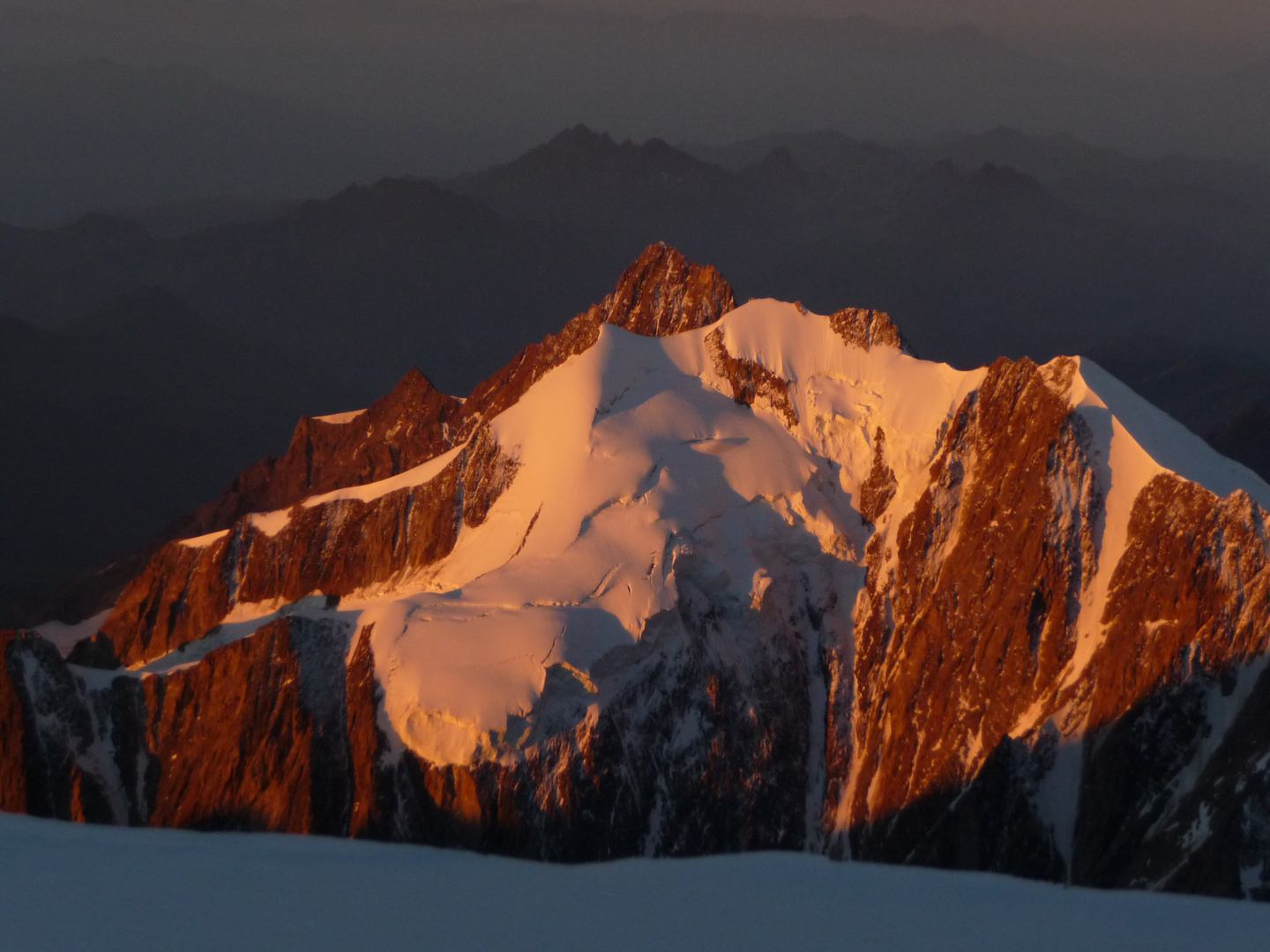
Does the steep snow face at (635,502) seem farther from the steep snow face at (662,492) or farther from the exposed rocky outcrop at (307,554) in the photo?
the exposed rocky outcrop at (307,554)

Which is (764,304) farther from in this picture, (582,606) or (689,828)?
(689,828)

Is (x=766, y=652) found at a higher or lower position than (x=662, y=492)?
lower

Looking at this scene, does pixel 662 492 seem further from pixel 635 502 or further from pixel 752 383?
pixel 752 383

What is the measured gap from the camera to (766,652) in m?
106

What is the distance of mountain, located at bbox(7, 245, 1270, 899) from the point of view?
3755 inches

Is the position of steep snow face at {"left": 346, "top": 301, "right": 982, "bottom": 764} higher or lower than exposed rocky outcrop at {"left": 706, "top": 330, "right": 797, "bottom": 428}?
lower

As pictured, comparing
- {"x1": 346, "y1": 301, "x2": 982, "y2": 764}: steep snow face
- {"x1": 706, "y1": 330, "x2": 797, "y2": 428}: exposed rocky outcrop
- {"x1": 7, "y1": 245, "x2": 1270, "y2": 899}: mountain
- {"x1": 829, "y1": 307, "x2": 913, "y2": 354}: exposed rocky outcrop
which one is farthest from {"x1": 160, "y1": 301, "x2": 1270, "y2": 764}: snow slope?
{"x1": 829, "y1": 307, "x2": 913, "y2": 354}: exposed rocky outcrop

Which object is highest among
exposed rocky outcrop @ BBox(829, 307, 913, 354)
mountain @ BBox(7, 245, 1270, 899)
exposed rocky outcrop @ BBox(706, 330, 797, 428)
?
exposed rocky outcrop @ BBox(829, 307, 913, 354)

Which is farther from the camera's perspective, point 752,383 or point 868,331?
point 868,331

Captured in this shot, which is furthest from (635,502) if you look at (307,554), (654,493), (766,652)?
(307,554)

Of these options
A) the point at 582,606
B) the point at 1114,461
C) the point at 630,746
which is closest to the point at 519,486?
the point at 582,606

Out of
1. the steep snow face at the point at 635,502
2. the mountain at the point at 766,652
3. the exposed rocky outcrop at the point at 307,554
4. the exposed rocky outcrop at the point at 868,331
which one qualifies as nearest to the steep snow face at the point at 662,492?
the steep snow face at the point at 635,502

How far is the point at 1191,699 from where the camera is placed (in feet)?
309

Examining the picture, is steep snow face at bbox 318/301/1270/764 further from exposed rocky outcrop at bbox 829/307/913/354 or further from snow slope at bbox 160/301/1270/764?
exposed rocky outcrop at bbox 829/307/913/354
